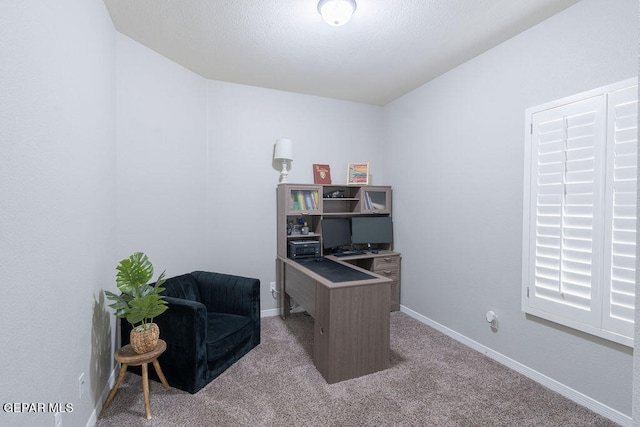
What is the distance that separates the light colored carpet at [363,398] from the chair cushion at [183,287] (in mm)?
665

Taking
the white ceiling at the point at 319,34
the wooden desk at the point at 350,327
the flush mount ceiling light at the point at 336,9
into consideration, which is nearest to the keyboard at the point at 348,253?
the wooden desk at the point at 350,327

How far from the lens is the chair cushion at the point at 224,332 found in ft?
7.08

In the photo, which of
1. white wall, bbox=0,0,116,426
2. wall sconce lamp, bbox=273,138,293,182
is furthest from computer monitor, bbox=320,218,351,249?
white wall, bbox=0,0,116,426

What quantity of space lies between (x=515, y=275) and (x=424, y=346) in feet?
3.47

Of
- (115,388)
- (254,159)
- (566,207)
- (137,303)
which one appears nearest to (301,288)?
(137,303)

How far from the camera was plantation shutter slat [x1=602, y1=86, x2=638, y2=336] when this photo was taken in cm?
167

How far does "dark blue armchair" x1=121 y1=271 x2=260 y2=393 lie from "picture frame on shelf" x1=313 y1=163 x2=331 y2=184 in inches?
62.4

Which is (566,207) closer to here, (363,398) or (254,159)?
(363,398)

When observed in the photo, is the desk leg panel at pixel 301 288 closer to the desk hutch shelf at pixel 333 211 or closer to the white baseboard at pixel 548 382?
the desk hutch shelf at pixel 333 211

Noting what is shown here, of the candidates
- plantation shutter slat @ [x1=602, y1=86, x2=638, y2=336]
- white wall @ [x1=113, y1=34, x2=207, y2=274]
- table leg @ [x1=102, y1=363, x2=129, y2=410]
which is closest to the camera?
plantation shutter slat @ [x1=602, y1=86, x2=638, y2=336]

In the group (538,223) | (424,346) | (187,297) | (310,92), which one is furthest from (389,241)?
(187,297)

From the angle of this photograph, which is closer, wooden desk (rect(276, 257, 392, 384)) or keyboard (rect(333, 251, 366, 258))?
wooden desk (rect(276, 257, 392, 384))

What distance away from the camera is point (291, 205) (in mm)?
3332

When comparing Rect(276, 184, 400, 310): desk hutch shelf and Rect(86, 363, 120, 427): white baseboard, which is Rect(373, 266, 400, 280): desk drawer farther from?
Rect(86, 363, 120, 427): white baseboard
